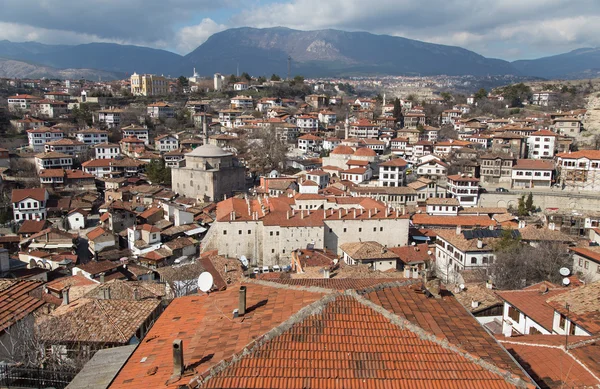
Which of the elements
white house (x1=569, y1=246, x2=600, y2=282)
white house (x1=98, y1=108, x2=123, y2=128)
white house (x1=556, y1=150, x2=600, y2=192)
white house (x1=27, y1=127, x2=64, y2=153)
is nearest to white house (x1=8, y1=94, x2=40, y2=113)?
white house (x1=98, y1=108, x2=123, y2=128)

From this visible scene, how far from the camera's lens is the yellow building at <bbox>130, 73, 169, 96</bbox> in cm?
8762

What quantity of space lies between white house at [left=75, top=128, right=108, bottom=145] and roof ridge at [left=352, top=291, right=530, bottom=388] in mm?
52978

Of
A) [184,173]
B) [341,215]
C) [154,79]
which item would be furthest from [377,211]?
[154,79]

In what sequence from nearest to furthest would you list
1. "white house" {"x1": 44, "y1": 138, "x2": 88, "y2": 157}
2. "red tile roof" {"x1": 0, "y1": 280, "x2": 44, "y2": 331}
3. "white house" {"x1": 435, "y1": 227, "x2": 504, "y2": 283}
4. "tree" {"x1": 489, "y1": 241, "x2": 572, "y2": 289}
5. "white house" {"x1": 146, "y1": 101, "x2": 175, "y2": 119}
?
"red tile roof" {"x1": 0, "y1": 280, "x2": 44, "y2": 331} < "tree" {"x1": 489, "y1": 241, "x2": 572, "y2": 289} < "white house" {"x1": 435, "y1": 227, "x2": 504, "y2": 283} < "white house" {"x1": 44, "y1": 138, "x2": 88, "y2": 157} < "white house" {"x1": 146, "y1": 101, "x2": 175, "y2": 119}

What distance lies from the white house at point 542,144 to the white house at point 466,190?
15.1m

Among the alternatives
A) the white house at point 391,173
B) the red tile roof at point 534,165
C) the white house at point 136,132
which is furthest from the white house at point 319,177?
the white house at point 136,132

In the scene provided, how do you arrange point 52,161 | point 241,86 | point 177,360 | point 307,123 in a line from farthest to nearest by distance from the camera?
point 241,86, point 307,123, point 52,161, point 177,360

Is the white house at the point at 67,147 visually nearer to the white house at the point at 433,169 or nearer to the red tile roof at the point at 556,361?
the white house at the point at 433,169

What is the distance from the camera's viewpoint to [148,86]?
8794 cm

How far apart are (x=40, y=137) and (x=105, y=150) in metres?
7.95

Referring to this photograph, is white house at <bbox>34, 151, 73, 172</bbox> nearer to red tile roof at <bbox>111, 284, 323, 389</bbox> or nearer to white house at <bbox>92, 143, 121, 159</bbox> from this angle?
white house at <bbox>92, 143, 121, 159</bbox>

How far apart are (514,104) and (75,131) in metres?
70.0

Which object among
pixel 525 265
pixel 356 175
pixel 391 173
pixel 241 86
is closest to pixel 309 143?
pixel 356 175

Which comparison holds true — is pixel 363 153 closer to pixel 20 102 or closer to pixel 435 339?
pixel 435 339
